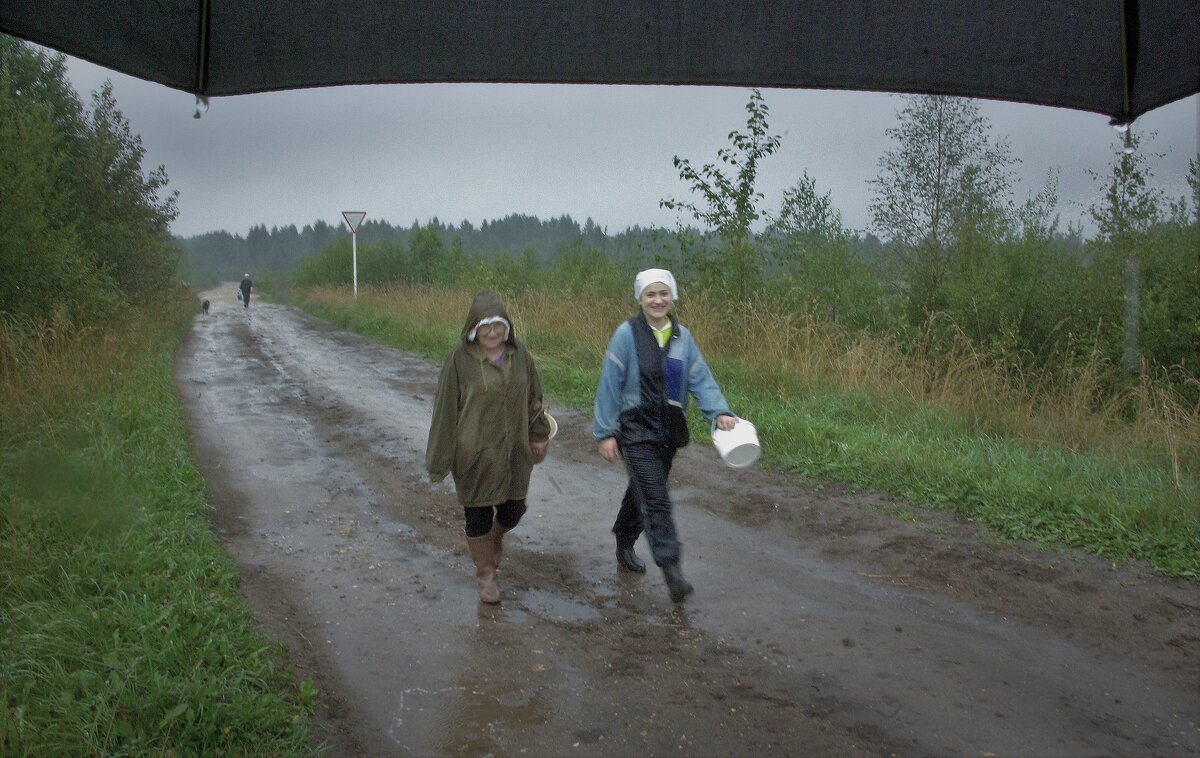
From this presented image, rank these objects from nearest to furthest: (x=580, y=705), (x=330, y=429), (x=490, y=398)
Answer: (x=580, y=705)
(x=490, y=398)
(x=330, y=429)

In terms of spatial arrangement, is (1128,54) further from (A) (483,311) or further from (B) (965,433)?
(B) (965,433)

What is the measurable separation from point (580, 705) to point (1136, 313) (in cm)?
975

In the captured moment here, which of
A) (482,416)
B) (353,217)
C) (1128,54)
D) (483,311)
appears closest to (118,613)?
(482,416)

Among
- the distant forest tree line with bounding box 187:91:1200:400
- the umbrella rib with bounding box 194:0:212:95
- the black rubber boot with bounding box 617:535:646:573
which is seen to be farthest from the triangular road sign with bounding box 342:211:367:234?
the umbrella rib with bounding box 194:0:212:95

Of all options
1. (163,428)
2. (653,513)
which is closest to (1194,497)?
(653,513)

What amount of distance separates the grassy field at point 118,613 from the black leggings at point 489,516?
1294 mm

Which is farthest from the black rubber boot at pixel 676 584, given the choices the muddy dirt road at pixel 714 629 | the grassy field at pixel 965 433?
the grassy field at pixel 965 433

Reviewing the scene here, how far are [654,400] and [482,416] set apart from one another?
1013 millimetres

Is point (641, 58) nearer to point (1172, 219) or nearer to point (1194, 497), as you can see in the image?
point (1194, 497)

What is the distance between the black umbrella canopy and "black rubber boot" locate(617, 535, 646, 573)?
14.3 ft

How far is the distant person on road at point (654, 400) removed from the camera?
5348 mm

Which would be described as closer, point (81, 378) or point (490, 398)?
point (490, 398)

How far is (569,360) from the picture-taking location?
15.6m

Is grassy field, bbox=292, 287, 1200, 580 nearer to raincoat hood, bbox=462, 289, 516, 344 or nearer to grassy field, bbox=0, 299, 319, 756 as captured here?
raincoat hood, bbox=462, 289, 516, 344
